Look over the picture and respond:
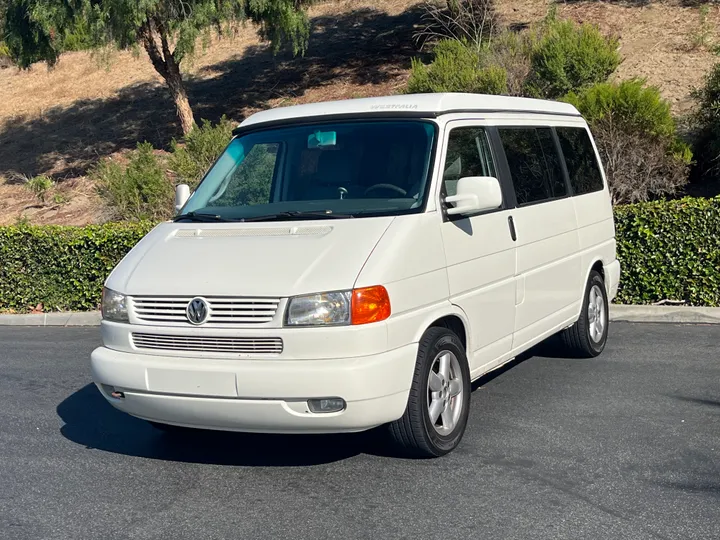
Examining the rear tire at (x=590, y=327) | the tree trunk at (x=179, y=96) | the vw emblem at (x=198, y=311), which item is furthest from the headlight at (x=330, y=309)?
the tree trunk at (x=179, y=96)

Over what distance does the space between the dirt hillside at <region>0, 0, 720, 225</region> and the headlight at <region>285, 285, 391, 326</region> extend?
48.6ft

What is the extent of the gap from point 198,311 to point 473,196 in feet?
6.03

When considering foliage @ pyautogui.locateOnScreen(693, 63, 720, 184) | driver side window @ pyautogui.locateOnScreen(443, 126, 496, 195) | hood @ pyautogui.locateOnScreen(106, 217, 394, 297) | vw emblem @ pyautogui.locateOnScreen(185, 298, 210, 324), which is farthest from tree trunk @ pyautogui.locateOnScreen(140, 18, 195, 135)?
vw emblem @ pyautogui.locateOnScreen(185, 298, 210, 324)

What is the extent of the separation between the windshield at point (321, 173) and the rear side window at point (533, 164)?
108 centimetres

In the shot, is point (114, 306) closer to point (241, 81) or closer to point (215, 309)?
point (215, 309)

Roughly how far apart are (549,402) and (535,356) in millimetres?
1653

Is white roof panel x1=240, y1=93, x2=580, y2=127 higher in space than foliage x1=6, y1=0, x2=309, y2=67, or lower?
lower

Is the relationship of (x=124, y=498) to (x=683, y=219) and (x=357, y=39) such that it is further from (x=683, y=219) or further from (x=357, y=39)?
(x=357, y=39)

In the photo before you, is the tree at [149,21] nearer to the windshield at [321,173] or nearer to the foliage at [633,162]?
the foliage at [633,162]

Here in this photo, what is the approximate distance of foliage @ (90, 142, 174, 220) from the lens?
17.5 m

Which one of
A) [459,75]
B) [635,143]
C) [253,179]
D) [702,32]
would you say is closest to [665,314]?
[635,143]

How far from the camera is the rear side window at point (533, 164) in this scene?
696 cm

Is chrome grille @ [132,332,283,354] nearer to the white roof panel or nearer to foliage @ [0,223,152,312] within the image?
the white roof panel

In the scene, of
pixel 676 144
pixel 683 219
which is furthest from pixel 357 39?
pixel 683 219
